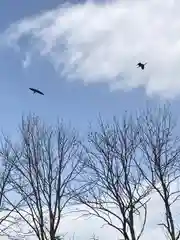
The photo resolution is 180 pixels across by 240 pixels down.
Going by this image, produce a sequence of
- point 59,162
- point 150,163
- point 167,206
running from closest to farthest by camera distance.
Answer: point 167,206
point 150,163
point 59,162

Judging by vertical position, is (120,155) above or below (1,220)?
above

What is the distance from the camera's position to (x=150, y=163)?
60.3 ft

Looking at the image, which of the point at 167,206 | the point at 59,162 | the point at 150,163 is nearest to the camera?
the point at 167,206

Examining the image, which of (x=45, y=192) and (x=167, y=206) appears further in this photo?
(x=45, y=192)

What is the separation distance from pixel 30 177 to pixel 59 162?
1.65 metres

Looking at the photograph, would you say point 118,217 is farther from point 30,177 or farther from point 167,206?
point 30,177

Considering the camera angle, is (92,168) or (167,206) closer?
(167,206)

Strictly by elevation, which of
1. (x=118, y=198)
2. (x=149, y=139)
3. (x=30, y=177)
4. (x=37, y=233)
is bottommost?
(x=37, y=233)

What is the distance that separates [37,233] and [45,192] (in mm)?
1993

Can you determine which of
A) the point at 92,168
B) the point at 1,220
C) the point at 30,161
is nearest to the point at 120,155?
the point at 92,168

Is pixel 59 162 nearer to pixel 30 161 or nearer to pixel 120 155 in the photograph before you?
pixel 30 161

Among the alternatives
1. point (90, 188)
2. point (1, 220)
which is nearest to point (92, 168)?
point (90, 188)

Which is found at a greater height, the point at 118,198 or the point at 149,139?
the point at 149,139

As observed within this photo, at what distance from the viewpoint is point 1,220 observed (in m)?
20.2
